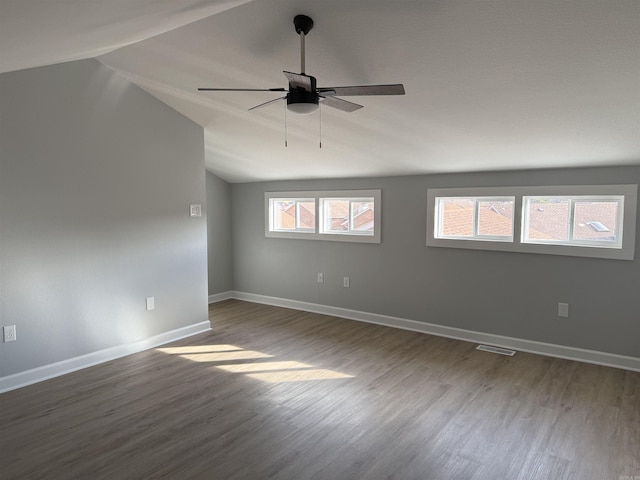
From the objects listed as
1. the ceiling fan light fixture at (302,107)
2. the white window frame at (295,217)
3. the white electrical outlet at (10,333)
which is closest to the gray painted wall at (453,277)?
the white window frame at (295,217)

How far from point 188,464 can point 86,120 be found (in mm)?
2937

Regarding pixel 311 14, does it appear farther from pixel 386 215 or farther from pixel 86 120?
pixel 386 215

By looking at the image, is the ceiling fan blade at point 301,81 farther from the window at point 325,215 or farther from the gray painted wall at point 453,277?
the window at point 325,215

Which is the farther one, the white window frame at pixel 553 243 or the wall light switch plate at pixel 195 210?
the wall light switch plate at pixel 195 210

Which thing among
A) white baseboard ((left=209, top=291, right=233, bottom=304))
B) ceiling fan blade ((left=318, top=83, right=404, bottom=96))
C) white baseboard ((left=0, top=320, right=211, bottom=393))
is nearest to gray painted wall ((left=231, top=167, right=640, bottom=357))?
white baseboard ((left=209, top=291, right=233, bottom=304))

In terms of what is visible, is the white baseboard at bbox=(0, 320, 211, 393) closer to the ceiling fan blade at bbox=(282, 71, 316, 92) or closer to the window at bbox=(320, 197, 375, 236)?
the window at bbox=(320, 197, 375, 236)

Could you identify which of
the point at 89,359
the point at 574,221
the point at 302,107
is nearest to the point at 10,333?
the point at 89,359

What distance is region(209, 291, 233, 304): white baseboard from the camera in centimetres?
624

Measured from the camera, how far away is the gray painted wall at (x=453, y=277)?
3.75 meters

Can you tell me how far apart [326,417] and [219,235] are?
13.4 feet

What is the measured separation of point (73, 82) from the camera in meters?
3.51

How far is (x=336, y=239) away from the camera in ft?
17.9

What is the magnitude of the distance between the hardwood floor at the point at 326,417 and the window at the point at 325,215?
1649 mm

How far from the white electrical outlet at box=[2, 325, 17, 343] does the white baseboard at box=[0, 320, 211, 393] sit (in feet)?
0.94
